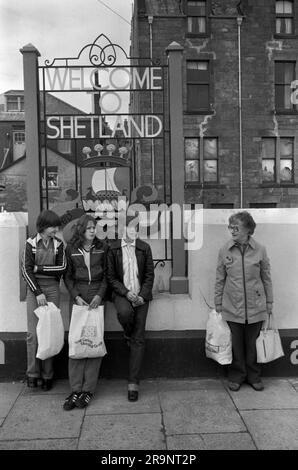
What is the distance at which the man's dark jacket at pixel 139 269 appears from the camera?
3986 mm

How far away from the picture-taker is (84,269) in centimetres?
397

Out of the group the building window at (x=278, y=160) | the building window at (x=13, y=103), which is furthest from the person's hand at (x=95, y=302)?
the building window at (x=13, y=103)

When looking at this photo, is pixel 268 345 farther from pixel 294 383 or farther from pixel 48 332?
pixel 48 332

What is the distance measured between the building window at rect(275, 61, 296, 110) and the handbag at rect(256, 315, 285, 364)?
17337 mm

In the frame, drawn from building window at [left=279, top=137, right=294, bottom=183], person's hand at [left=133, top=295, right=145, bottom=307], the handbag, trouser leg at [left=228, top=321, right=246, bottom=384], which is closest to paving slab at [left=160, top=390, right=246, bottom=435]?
trouser leg at [left=228, top=321, right=246, bottom=384]

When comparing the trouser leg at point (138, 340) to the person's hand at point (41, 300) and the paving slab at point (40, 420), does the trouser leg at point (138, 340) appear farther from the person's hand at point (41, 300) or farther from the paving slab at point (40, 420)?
the person's hand at point (41, 300)

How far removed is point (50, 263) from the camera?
4000 mm

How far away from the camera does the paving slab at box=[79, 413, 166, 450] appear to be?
3.07 m

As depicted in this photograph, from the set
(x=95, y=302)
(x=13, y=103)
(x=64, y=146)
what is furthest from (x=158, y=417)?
(x=13, y=103)

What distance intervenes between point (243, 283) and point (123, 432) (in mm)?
1674

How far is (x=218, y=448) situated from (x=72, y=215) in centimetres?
283

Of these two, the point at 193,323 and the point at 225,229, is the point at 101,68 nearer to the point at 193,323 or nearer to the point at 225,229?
the point at 225,229

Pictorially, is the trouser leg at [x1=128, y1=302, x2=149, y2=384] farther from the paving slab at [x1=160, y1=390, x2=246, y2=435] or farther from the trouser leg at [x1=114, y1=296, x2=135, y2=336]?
the paving slab at [x1=160, y1=390, x2=246, y2=435]

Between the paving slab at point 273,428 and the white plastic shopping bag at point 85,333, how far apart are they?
4.55ft
